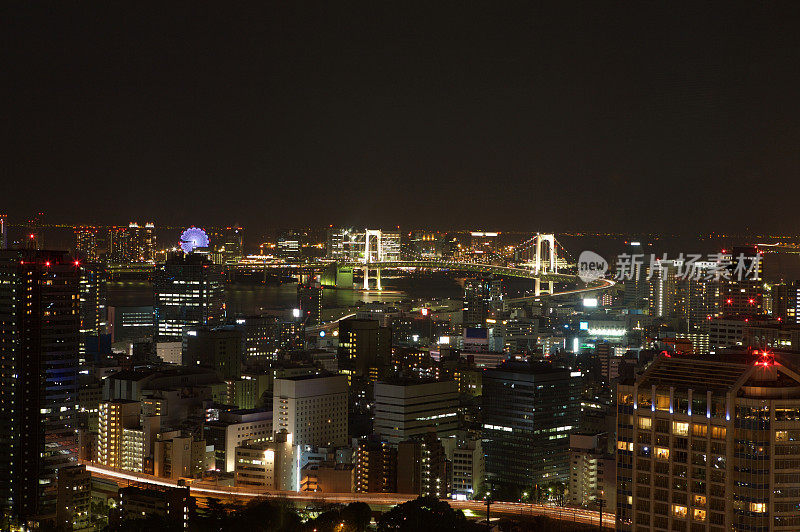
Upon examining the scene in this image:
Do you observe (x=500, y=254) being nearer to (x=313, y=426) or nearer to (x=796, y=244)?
(x=796, y=244)

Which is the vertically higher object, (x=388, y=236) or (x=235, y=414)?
(x=388, y=236)

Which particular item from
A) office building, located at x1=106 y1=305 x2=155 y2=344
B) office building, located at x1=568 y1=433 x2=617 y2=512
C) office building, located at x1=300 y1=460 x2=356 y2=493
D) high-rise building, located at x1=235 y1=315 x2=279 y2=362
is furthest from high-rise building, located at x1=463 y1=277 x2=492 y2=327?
office building, located at x1=300 y1=460 x2=356 y2=493

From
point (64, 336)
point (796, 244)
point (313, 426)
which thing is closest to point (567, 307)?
point (796, 244)

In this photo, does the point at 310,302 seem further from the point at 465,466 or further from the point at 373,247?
the point at 465,466

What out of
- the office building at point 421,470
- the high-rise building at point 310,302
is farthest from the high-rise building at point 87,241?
the office building at point 421,470

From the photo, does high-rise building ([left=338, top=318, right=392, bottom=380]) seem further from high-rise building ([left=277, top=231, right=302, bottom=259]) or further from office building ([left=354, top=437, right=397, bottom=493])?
high-rise building ([left=277, top=231, right=302, bottom=259])

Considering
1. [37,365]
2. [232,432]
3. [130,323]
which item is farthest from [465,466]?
[130,323]
